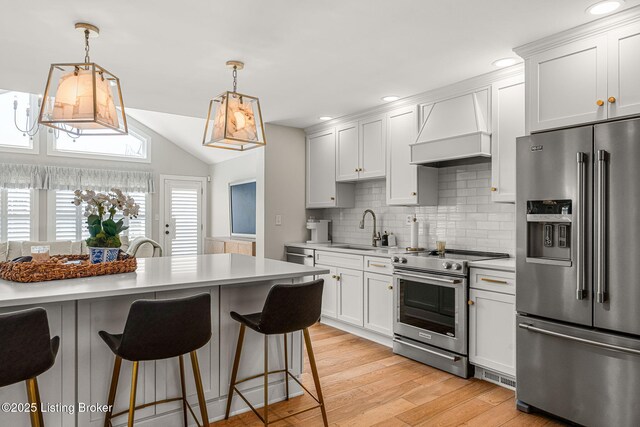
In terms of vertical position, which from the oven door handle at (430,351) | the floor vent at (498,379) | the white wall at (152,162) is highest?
the white wall at (152,162)

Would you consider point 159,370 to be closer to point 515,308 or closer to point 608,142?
point 515,308

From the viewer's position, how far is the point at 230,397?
2.48 m

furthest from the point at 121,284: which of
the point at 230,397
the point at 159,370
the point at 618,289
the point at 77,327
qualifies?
the point at 618,289

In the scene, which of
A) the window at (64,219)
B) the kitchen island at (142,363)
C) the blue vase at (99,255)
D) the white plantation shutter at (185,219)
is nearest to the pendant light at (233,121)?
the kitchen island at (142,363)

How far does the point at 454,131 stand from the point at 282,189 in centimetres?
229

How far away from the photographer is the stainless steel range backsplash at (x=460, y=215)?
3539mm

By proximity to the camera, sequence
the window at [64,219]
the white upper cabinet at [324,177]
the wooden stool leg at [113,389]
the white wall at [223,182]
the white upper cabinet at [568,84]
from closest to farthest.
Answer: the wooden stool leg at [113,389], the white upper cabinet at [568,84], the white upper cabinet at [324,177], the window at [64,219], the white wall at [223,182]

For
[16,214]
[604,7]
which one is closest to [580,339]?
[604,7]

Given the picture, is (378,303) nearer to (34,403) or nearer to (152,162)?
(34,403)

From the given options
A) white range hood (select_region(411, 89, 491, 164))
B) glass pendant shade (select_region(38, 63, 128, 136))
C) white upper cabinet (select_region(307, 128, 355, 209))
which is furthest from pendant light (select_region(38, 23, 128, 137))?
white upper cabinet (select_region(307, 128, 355, 209))

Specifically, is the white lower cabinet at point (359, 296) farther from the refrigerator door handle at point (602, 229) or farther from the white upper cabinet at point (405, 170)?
the refrigerator door handle at point (602, 229)

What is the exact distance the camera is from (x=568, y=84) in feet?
8.31

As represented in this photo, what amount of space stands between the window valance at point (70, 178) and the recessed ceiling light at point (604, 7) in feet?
24.7

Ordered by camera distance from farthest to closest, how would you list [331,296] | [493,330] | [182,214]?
[182,214] < [331,296] < [493,330]
